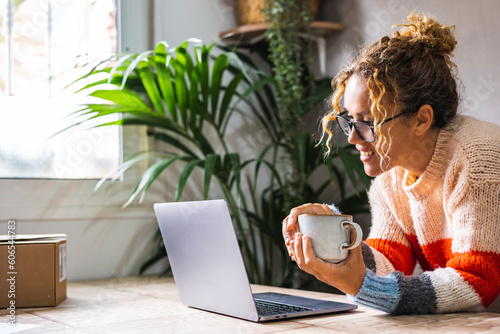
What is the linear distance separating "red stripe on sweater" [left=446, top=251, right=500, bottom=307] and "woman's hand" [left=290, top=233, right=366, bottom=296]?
7.7 inches

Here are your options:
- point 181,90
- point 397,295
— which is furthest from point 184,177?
point 397,295

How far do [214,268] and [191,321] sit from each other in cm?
10

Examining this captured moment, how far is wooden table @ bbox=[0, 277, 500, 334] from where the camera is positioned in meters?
0.83

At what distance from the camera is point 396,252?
1.23 metres

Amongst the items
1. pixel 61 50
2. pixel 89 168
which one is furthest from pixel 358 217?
pixel 61 50

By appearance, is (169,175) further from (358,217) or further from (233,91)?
(358,217)

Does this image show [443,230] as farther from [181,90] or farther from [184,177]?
[181,90]

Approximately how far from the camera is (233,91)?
1820 millimetres

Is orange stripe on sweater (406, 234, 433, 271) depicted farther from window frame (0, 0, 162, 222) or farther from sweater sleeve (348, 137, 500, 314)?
window frame (0, 0, 162, 222)

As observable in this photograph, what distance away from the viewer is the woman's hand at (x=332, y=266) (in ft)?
2.84

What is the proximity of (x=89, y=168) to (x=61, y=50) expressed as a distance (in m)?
0.40

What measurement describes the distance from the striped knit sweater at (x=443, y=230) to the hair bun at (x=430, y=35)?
0.51 feet

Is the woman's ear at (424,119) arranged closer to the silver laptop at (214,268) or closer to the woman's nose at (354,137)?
the woman's nose at (354,137)

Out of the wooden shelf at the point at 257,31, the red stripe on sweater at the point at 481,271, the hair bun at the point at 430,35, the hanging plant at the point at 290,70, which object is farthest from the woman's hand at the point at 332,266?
the wooden shelf at the point at 257,31
